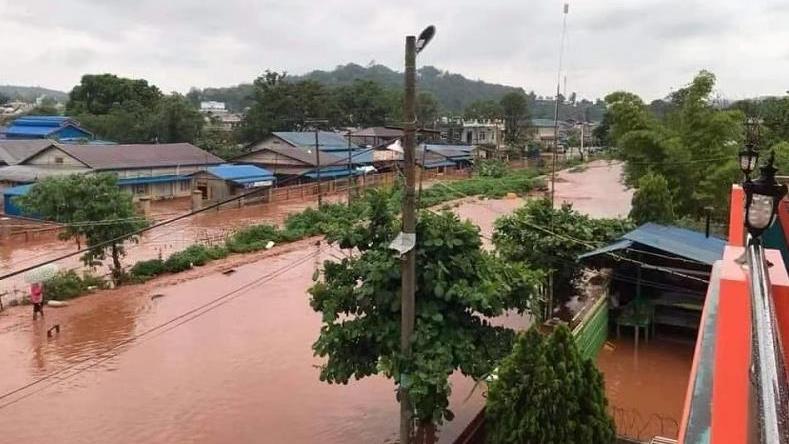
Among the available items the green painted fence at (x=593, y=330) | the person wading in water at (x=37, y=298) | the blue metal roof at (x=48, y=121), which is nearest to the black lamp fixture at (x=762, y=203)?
the green painted fence at (x=593, y=330)

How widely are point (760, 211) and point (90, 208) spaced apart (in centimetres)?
1801

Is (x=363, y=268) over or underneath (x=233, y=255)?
over

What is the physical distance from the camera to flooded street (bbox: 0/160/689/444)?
10297mm

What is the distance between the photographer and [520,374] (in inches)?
267

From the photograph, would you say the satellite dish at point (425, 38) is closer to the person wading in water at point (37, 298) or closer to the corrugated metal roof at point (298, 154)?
the person wading in water at point (37, 298)

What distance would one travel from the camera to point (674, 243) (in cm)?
1369

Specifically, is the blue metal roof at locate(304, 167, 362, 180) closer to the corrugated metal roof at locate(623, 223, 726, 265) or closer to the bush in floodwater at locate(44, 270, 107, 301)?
the bush in floodwater at locate(44, 270, 107, 301)

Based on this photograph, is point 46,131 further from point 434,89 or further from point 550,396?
point 434,89

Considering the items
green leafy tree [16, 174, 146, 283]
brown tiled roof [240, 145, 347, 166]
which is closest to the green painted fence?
→ green leafy tree [16, 174, 146, 283]

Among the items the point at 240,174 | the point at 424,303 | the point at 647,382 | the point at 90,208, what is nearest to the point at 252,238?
the point at 90,208

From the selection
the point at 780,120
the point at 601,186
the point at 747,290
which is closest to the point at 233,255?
the point at 747,290

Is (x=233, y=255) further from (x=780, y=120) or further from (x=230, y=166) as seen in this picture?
(x=780, y=120)

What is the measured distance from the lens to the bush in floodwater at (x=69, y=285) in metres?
17.9

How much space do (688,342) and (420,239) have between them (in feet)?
30.1
